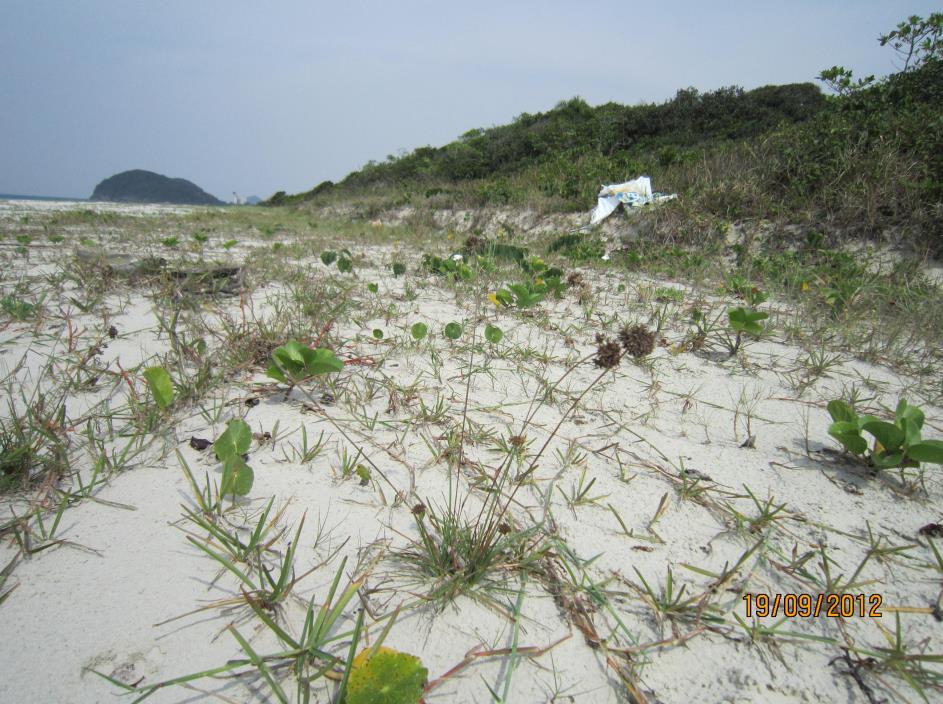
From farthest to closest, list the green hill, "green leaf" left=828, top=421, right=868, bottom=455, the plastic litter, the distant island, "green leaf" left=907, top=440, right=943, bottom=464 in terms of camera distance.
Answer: the distant island < the plastic litter < the green hill < "green leaf" left=828, top=421, right=868, bottom=455 < "green leaf" left=907, top=440, right=943, bottom=464

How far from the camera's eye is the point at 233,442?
1141 mm

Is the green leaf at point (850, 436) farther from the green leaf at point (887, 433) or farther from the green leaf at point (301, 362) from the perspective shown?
the green leaf at point (301, 362)

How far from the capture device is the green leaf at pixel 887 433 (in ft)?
4.03

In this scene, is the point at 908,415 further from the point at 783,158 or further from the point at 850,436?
the point at 783,158

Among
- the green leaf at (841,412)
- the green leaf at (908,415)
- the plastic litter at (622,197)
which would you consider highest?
the plastic litter at (622,197)

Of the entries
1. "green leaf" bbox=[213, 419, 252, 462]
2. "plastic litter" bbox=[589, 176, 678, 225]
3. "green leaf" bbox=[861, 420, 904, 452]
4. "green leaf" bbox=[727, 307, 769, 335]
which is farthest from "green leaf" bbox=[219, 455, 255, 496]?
"plastic litter" bbox=[589, 176, 678, 225]

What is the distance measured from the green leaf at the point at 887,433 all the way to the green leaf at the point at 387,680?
4.78 feet

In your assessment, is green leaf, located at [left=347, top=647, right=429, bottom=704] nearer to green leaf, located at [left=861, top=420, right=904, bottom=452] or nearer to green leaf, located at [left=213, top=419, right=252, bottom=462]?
green leaf, located at [left=213, top=419, right=252, bottom=462]

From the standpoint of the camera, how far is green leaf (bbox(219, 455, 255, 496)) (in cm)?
104

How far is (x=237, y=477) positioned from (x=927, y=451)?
1.96 m

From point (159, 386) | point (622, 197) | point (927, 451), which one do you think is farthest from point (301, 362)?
point (622, 197)

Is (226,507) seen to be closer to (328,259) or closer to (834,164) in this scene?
(328,259)

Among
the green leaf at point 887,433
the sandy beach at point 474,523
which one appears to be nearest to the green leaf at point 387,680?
the sandy beach at point 474,523
